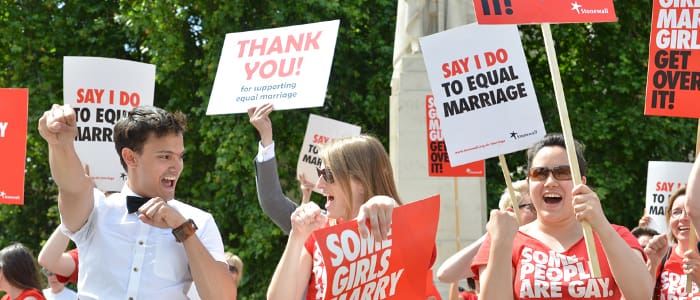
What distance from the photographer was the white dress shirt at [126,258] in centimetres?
409

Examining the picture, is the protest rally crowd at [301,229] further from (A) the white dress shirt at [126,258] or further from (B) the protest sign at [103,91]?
(B) the protest sign at [103,91]

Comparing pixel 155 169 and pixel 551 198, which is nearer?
pixel 155 169

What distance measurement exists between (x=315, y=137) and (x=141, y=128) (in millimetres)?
6183

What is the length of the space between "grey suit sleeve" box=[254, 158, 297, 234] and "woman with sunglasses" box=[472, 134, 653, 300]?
112cm

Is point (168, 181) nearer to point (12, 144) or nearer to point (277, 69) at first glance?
point (277, 69)

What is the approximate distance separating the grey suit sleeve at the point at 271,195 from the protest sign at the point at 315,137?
446 centimetres

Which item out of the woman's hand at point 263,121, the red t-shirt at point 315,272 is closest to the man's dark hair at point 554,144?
the red t-shirt at point 315,272

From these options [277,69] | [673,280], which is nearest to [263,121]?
[277,69]

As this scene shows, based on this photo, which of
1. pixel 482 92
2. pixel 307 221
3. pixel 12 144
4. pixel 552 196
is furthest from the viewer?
pixel 12 144

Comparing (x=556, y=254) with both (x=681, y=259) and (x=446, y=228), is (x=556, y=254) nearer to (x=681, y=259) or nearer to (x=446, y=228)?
(x=681, y=259)

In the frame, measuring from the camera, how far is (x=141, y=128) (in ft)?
13.9

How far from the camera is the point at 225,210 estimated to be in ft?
63.1

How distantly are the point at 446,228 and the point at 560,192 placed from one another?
9792mm

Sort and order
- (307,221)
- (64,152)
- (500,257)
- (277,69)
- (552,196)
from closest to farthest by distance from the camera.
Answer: (64,152), (307,221), (500,257), (552,196), (277,69)
